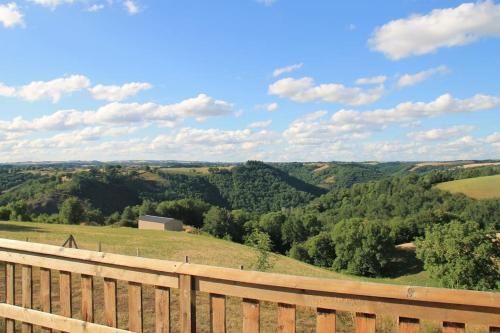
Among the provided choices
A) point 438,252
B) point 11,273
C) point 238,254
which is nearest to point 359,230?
point 438,252

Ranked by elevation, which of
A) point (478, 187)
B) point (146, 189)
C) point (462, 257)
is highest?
point (478, 187)

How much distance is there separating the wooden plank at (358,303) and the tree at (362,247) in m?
70.9

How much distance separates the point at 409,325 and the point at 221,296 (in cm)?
141

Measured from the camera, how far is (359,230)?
2901 inches

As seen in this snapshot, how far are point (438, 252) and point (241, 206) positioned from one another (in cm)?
11899

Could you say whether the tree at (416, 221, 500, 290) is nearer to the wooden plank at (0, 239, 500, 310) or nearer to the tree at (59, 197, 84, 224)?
the wooden plank at (0, 239, 500, 310)

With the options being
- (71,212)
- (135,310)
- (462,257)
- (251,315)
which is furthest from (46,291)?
(71,212)

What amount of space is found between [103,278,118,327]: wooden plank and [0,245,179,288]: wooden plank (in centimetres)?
9

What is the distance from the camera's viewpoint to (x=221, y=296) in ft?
11.2

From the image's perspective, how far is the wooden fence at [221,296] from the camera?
8.80ft

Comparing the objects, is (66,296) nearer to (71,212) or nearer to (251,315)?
(251,315)

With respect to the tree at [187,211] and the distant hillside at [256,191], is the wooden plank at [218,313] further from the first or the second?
the distant hillside at [256,191]

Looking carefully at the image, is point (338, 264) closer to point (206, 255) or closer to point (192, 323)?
point (206, 255)

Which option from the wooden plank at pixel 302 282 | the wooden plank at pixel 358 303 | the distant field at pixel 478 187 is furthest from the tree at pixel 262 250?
the distant field at pixel 478 187
